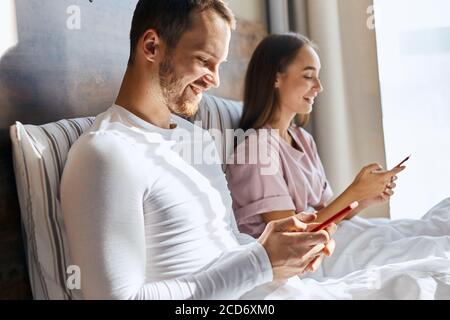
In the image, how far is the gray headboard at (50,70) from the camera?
93cm

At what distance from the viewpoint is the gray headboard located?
3.05ft

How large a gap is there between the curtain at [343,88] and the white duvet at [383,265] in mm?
622

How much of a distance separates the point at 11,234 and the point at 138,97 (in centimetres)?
32

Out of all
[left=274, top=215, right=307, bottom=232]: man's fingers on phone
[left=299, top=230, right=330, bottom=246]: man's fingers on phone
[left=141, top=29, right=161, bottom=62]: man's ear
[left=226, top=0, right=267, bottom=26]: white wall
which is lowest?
[left=299, top=230, right=330, bottom=246]: man's fingers on phone

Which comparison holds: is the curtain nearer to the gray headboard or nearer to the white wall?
the white wall

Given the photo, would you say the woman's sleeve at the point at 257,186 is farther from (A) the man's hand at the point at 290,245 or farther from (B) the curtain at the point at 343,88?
(B) the curtain at the point at 343,88

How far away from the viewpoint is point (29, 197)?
898 mm

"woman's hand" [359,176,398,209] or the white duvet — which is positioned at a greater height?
"woman's hand" [359,176,398,209]

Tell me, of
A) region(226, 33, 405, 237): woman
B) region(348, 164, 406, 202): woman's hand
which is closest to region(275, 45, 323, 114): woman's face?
region(226, 33, 405, 237): woman

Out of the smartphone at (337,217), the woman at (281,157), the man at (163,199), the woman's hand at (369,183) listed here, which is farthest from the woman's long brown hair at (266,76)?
the smartphone at (337,217)

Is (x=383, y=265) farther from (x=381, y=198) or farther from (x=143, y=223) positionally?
(x=143, y=223)

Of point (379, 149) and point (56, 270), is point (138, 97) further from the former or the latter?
point (379, 149)

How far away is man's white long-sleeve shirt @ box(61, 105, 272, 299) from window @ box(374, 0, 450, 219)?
1253mm
